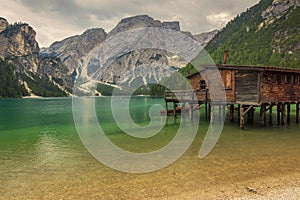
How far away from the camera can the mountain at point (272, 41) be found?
130500mm

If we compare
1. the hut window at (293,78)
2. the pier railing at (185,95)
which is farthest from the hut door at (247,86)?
the pier railing at (185,95)

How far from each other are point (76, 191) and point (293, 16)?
196517 millimetres

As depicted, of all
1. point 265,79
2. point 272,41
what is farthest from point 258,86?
point 272,41

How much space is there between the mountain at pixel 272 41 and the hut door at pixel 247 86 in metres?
98.0

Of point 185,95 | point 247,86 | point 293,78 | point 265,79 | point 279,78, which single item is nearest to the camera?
point 265,79

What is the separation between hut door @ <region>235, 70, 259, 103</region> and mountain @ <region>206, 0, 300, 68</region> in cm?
9800

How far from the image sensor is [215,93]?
2945 centimetres

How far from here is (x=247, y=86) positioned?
25.0 metres

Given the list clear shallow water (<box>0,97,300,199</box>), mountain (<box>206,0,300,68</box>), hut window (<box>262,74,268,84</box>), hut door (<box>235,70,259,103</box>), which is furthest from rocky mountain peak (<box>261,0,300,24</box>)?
clear shallow water (<box>0,97,300,199</box>)

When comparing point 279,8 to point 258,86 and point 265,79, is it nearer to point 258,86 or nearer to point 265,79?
point 265,79

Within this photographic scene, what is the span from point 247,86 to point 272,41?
505ft

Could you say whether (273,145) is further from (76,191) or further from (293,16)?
(293,16)

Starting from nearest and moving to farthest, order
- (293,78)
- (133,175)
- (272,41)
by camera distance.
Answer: (133,175)
(293,78)
(272,41)

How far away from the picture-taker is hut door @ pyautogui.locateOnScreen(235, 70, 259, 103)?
24.2m
